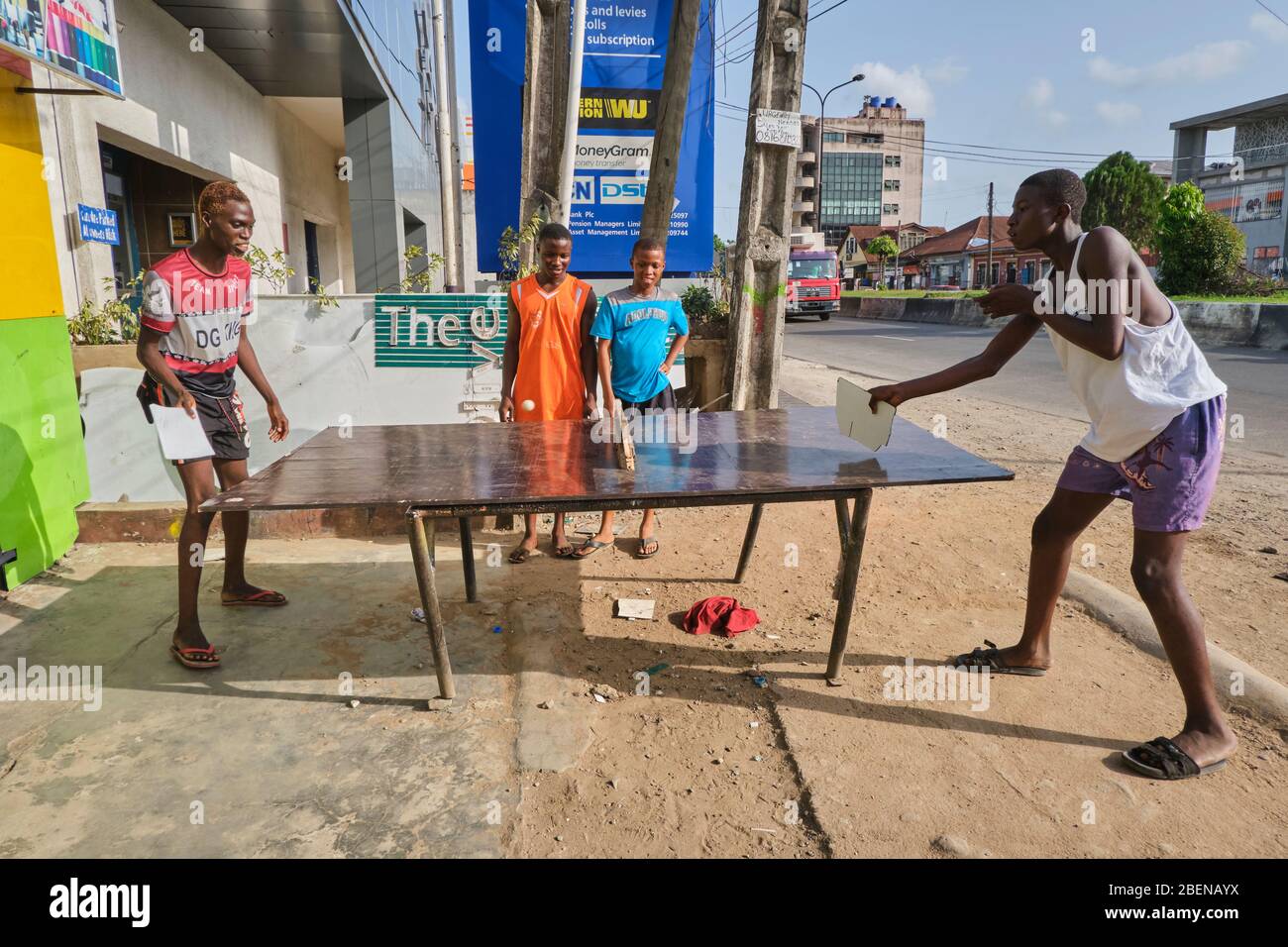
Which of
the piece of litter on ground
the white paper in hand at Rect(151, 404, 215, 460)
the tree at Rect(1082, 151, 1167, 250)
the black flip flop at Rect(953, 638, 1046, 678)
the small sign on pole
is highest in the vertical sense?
the tree at Rect(1082, 151, 1167, 250)

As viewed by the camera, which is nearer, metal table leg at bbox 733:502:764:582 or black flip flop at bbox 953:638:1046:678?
black flip flop at bbox 953:638:1046:678

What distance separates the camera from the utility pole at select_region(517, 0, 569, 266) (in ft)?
19.3

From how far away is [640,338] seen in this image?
4594mm

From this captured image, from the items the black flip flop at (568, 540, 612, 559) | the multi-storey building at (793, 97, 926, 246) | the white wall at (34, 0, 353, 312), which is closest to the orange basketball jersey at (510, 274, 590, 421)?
the black flip flop at (568, 540, 612, 559)

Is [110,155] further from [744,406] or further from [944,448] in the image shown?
[944,448]

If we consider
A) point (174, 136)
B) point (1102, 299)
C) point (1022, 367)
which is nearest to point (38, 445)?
point (174, 136)

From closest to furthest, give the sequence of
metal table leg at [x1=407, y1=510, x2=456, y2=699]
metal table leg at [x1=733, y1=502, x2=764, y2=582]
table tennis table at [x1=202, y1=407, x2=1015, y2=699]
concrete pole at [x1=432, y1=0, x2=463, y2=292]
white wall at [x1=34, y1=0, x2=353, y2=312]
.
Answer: table tennis table at [x1=202, y1=407, x2=1015, y2=699]
metal table leg at [x1=407, y1=510, x2=456, y2=699]
metal table leg at [x1=733, y1=502, x2=764, y2=582]
white wall at [x1=34, y1=0, x2=353, y2=312]
concrete pole at [x1=432, y1=0, x2=463, y2=292]

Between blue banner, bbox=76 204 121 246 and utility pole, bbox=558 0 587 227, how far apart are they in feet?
10.5

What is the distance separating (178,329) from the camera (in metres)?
3.47

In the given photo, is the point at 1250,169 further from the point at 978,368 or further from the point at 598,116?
the point at 978,368

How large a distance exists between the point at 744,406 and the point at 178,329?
3.70m

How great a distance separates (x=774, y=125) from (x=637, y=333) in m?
2.04

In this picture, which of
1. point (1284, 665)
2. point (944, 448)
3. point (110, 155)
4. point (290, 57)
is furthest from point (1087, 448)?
point (290, 57)

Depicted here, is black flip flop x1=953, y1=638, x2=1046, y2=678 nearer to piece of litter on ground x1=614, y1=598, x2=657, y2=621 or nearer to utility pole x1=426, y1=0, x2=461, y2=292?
piece of litter on ground x1=614, y1=598, x2=657, y2=621
